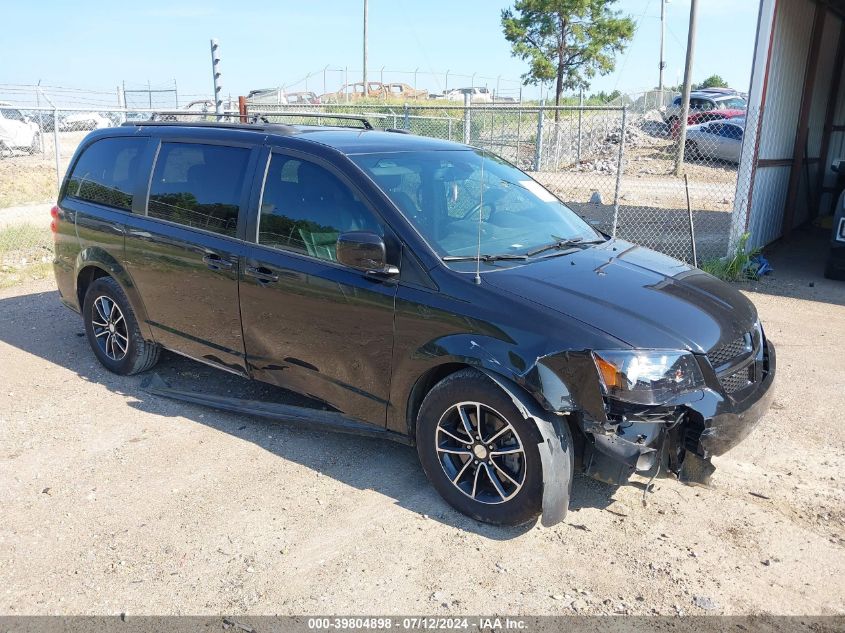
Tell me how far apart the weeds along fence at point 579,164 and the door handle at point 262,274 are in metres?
3.74

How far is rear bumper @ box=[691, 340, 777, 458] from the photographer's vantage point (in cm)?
323

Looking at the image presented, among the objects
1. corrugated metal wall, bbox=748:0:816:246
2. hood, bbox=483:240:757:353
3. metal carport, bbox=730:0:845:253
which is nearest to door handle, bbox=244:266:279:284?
hood, bbox=483:240:757:353

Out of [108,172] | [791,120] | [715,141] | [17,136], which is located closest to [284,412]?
[108,172]

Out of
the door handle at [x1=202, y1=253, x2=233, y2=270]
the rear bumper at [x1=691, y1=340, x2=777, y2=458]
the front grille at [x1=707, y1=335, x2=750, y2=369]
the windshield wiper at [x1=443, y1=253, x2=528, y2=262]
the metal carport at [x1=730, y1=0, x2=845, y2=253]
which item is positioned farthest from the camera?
the metal carport at [x1=730, y1=0, x2=845, y2=253]

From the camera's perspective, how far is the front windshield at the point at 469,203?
388cm

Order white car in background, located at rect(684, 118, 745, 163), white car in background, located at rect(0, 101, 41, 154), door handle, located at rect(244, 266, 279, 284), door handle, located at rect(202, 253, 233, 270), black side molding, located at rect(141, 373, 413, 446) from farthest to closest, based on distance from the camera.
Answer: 1. white car in background, located at rect(684, 118, 745, 163)
2. white car in background, located at rect(0, 101, 41, 154)
3. door handle, located at rect(202, 253, 233, 270)
4. door handle, located at rect(244, 266, 279, 284)
5. black side molding, located at rect(141, 373, 413, 446)

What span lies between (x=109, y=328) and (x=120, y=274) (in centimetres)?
53

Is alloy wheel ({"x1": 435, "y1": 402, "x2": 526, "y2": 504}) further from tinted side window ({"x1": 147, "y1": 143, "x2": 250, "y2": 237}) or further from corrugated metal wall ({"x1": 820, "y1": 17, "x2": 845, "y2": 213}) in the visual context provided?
corrugated metal wall ({"x1": 820, "y1": 17, "x2": 845, "y2": 213})

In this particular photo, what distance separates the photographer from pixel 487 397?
3.36m

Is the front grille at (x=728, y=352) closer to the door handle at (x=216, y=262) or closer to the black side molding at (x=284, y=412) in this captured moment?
the black side molding at (x=284, y=412)

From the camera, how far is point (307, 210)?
13.5ft

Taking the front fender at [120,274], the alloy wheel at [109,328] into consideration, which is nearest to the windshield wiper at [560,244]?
the front fender at [120,274]

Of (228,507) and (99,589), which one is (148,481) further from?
(99,589)

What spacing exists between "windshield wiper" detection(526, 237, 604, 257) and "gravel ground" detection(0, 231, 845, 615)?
1.34 metres
